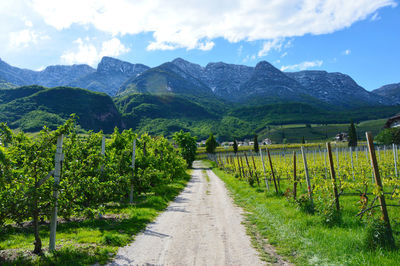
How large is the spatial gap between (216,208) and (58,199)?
8.39 m

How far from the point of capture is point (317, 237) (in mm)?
6914

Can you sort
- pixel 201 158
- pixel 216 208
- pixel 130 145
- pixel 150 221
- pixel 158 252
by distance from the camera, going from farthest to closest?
pixel 201 158 < pixel 130 145 < pixel 216 208 < pixel 150 221 < pixel 158 252

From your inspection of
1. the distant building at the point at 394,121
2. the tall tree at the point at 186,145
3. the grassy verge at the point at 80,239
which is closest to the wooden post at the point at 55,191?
the grassy verge at the point at 80,239

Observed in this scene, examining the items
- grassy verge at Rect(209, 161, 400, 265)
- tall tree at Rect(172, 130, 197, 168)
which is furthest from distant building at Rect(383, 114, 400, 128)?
grassy verge at Rect(209, 161, 400, 265)

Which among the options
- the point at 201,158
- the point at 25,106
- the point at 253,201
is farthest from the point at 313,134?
the point at 25,106

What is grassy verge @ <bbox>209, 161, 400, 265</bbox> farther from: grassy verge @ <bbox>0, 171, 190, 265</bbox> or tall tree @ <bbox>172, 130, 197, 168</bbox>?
tall tree @ <bbox>172, 130, 197, 168</bbox>

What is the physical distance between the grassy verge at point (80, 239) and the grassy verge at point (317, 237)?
15.1ft

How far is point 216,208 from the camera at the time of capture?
12758 millimetres

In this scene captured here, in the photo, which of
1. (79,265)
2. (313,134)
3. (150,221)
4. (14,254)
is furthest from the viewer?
(313,134)

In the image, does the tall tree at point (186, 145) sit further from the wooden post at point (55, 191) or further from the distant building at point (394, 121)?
the distant building at point (394, 121)

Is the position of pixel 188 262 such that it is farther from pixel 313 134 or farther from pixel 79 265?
pixel 313 134

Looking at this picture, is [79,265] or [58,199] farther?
[58,199]

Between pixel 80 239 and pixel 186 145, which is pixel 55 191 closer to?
pixel 80 239

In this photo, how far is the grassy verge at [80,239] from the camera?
→ 570 centimetres
